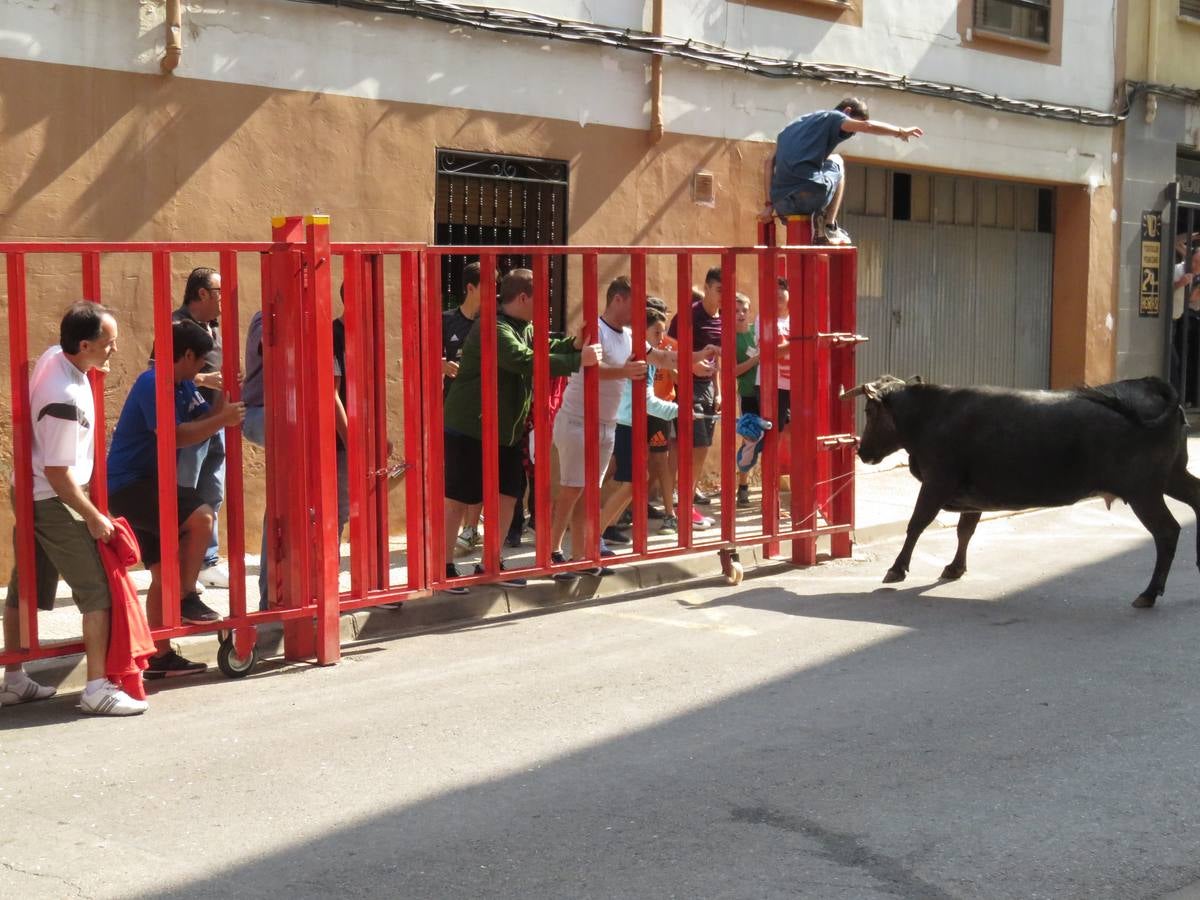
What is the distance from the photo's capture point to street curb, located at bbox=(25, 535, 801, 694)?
7.22 meters

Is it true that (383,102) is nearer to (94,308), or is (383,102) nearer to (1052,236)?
(94,308)

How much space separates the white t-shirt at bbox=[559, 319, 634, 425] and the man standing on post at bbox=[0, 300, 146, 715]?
→ 9.96ft

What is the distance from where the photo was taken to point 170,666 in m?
7.41

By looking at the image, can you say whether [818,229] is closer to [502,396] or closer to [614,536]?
[614,536]

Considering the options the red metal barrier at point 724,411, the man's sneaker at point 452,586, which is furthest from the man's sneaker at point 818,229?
the man's sneaker at point 452,586

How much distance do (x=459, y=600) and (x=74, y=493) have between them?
8.89 feet

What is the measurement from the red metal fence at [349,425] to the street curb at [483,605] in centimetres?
24

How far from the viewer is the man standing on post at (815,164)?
991 cm

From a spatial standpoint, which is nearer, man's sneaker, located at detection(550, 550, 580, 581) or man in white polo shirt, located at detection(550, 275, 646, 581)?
man's sneaker, located at detection(550, 550, 580, 581)

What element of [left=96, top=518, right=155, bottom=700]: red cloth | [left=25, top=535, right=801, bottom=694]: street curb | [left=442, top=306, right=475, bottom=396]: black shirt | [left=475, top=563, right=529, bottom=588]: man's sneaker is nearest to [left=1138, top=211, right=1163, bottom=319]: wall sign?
[left=25, top=535, right=801, bottom=694]: street curb

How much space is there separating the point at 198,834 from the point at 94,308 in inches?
94.0

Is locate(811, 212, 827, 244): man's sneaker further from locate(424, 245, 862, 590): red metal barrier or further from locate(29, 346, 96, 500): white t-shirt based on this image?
locate(29, 346, 96, 500): white t-shirt

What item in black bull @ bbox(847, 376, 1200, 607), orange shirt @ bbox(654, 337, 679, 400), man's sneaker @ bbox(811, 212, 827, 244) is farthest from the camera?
orange shirt @ bbox(654, 337, 679, 400)

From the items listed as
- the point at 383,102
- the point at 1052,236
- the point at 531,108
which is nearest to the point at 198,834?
the point at 383,102
